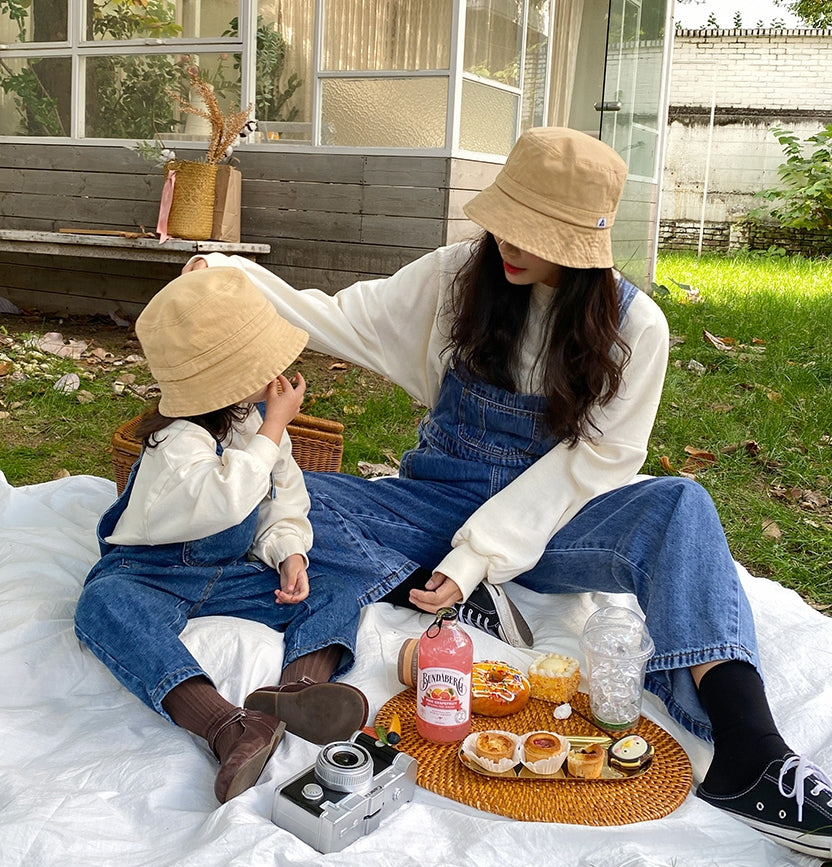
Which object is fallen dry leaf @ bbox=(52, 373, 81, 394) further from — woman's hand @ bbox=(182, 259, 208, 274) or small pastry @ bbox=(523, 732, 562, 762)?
small pastry @ bbox=(523, 732, 562, 762)

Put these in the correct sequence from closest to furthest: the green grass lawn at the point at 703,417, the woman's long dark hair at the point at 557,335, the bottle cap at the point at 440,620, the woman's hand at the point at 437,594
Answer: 1. the bottle cap at the point at 440,620
2. the woman's hand at the point at 437,594
3. the woman's long dark hair at the point at 557,335
4. the green grass lawn at the point at 703,417

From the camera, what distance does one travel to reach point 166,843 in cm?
191

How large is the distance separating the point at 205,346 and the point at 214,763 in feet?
3.08

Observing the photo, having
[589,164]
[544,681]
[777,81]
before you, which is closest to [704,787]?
[544,681]

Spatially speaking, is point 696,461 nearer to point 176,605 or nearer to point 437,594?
point 437,594

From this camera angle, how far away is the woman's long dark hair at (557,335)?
2.59 metres

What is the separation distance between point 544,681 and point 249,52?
5.23 metres

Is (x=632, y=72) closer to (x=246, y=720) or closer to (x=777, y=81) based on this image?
(x=246, y=720)

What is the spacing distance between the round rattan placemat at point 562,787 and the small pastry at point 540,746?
53 millimetres

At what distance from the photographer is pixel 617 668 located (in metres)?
2.38

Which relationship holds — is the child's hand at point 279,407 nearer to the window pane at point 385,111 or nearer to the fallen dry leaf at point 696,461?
Answer: the fallen dry leaf at point 696,461

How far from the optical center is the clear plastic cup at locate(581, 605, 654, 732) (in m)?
2.33

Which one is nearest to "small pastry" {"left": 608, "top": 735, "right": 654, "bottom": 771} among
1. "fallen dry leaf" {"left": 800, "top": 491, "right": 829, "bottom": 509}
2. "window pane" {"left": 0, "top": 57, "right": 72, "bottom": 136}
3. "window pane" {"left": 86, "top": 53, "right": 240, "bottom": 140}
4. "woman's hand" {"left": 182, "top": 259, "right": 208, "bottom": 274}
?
"woman's hand" {"left": 182, "top": 259, "right": 208, "bottom": 274}

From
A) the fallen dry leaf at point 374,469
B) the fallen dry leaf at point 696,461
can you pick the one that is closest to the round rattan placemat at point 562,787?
the fallen dry leaf at point 374,469
